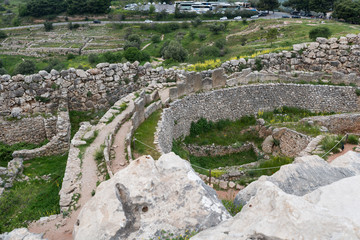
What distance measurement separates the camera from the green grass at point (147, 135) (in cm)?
1257

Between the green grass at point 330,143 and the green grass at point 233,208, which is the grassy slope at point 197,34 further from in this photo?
the green grass at point 233,208

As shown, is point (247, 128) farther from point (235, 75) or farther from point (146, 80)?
point (146, 80)

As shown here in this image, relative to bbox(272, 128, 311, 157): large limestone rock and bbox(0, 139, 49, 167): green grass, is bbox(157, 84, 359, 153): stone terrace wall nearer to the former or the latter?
bbox(272, 128, 311, 157): large limestone rock

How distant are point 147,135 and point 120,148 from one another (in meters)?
1.49

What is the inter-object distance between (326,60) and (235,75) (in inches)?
300

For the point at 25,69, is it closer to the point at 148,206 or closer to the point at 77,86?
the point at 77,86

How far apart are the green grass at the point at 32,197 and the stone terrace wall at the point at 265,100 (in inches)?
303

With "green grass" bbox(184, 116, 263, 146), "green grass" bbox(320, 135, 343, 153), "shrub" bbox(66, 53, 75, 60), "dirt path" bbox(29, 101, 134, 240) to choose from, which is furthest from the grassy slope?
"green grass" bbox(320, 135, 343, 153)

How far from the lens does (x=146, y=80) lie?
18.9 metres

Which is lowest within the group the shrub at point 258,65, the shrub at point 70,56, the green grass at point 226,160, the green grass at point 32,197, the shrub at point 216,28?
the shrub at point 70,56

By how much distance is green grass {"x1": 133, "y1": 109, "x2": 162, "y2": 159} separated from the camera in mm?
12570

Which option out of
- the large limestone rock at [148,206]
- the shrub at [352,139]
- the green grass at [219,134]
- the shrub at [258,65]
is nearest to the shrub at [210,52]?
the shrub at [258,65]

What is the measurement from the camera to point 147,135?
13680mm

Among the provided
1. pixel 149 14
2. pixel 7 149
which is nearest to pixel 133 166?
pixel 7 149
